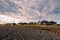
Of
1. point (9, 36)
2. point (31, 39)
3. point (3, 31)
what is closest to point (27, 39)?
point (31, 39)

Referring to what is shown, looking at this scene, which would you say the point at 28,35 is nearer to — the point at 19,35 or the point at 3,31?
the point at 19,35

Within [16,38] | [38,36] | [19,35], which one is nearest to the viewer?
[16,38]

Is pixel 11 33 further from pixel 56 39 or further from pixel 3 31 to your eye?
pixel 56 39

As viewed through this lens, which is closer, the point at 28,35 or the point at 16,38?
the point at 16,38

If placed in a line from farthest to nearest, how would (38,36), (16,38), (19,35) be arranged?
1. (38,36)
2. (19,35)
3. (16,38)

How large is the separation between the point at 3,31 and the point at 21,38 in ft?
2.74

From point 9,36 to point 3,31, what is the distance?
47 centimetres

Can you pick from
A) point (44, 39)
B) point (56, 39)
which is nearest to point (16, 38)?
point (44, 39)

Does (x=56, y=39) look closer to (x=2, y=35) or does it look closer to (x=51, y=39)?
(x=51, y=39)

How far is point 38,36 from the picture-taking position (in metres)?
6.63

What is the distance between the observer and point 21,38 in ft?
19.4

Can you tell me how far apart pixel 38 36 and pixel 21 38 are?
889 mm

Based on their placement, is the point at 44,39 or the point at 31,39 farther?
the point at 44,39

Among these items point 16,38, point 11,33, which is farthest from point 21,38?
point 11,33
